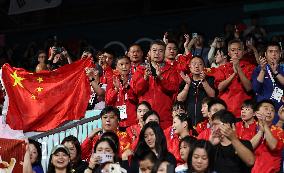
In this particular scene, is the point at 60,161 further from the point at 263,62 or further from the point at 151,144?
the point at 263,62

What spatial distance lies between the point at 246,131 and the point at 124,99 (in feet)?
8.95

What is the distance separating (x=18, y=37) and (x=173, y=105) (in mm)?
9094

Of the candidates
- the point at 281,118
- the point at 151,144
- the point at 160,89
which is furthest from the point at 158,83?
the point at 281,118

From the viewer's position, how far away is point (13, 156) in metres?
10.7

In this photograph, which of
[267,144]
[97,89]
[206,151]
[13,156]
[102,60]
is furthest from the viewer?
[102,60]

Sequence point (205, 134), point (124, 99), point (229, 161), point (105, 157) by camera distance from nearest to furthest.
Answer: point (229, 161)
point (105, 157)
point (205, 134)
point (124, 99)

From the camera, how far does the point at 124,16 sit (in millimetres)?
17719

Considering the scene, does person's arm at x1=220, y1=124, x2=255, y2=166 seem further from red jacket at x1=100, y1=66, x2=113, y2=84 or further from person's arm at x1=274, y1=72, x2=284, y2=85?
red jacket at x1=100, y1=66, x2=113, y2=84

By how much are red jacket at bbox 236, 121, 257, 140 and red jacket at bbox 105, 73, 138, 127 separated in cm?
220

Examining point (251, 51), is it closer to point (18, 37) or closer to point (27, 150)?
point (27, 150)

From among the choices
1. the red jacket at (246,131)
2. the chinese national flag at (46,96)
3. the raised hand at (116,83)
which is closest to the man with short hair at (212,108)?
the red jacket at (246,131)

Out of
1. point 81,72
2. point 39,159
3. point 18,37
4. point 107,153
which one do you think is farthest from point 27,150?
point 18,37

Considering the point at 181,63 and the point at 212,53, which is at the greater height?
the point at 212,53

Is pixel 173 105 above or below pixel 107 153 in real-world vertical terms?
above
